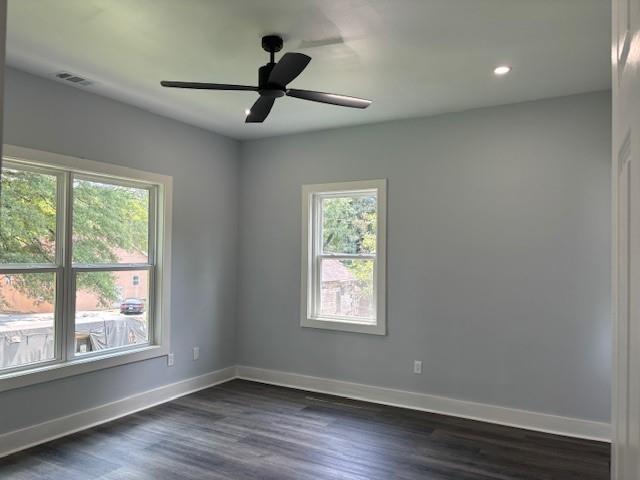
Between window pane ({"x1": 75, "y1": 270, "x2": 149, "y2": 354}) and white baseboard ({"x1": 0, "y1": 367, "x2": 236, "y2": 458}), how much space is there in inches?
20.1

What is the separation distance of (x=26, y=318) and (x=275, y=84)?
8.58ft

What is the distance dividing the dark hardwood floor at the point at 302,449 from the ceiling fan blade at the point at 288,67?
8.25 feet

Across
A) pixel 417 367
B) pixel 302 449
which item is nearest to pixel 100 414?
pixel 302 449

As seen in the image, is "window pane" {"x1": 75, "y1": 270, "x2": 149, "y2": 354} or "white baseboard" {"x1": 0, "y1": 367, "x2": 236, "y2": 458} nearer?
"white baseboard" {"x1": 0, "y1": 367, "x2": 236, "y2": 458}

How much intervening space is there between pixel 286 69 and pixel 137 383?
325 cm

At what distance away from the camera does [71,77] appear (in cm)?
351

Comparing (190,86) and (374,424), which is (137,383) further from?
(190,86)

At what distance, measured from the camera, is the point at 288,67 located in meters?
2.51

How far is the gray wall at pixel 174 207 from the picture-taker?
11.3ft

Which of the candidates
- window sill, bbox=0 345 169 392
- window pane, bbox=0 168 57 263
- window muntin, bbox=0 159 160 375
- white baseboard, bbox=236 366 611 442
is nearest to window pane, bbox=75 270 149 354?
window muntin, bbox=0 159 160 375

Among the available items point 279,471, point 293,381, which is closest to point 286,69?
point 279,471

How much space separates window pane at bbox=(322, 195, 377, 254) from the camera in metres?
4.78

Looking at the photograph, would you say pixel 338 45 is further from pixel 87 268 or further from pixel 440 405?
pixel 440 405

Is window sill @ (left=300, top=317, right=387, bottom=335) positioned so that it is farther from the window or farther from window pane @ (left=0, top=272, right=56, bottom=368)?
window pane @ (left=0, top=272, right=56, bottom=368)
